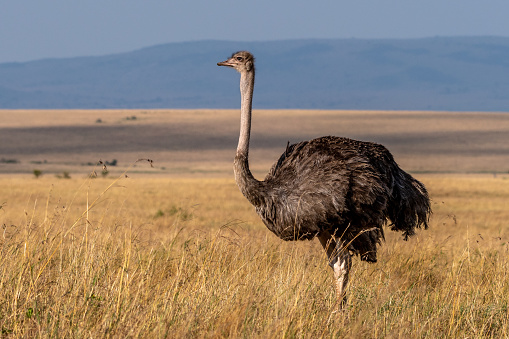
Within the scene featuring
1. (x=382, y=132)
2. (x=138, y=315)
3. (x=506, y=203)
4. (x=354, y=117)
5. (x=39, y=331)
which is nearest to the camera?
(x=39, y=331)

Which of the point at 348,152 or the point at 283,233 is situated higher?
the point at 348,152

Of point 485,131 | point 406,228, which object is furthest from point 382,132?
point 406,228

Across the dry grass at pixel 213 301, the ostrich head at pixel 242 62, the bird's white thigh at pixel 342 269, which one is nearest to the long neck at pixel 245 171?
the ostrich head at pixel 242 62

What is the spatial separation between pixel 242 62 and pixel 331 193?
1.38 metres

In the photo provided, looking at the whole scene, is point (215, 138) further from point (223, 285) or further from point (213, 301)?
point (213, 301)

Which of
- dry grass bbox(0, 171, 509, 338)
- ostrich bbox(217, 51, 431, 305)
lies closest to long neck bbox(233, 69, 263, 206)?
ostrich bbox(217, 51, 431, 305)

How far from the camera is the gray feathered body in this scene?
20.0ft

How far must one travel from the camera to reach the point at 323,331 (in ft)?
15.0

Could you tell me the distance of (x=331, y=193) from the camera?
20.0 ft

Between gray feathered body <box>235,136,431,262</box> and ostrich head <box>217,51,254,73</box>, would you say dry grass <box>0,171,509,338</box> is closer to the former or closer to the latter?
gray feathered body <box>235,136,431,262</box>

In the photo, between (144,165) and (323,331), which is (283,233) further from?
(144,165)

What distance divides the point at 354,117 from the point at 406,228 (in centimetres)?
8518

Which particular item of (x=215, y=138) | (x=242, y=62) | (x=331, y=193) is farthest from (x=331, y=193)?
(x=215, y=138)

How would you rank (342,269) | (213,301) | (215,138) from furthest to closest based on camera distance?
1. (215,138)
2. (342,269)
3. (213,301)
